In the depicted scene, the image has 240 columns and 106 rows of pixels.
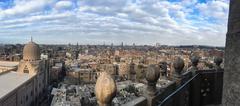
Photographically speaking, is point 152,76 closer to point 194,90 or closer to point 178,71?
point 178,71

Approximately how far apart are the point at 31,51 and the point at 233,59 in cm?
4220

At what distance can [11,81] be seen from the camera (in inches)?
1492

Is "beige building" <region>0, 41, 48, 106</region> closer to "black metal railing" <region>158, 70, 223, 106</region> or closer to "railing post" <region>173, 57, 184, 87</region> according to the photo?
"black metal railing" <region>158, 70, 223, 106</region>

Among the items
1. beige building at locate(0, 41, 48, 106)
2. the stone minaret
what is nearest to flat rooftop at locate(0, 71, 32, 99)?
beige building at locate(0, 41, 48, 106)

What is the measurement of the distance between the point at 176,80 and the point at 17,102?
31.5 metres

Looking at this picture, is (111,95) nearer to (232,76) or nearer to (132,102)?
(132,102)

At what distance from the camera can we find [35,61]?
144ft

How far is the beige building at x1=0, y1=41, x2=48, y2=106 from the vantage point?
3419cm

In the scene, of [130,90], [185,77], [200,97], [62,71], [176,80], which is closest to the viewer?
[176,80]

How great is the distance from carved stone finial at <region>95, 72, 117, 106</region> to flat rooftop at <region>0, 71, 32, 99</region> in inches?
1058

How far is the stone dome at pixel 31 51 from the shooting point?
42.8 m

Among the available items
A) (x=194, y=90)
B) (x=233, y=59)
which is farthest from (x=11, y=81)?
(x=233, y=59)

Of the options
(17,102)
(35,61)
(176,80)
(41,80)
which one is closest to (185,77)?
(176,80)

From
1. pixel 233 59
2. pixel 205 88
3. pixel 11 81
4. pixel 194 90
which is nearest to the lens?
pixel 233 59
